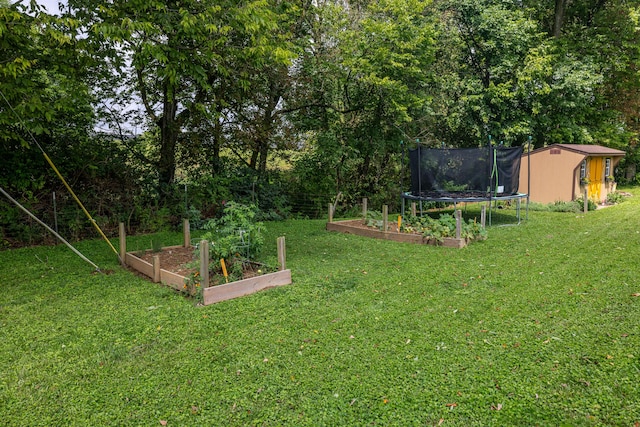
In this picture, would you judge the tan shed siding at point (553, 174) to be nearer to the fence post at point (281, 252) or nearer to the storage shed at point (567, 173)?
the storage shed at point (567, 173)

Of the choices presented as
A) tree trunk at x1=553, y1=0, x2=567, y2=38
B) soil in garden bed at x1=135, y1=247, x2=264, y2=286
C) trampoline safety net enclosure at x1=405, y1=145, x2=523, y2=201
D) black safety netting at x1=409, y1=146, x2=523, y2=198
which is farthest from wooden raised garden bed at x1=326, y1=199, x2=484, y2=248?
tree trunk at x1=553, y1=0, x2=567, y2=38

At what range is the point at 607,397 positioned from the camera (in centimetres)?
265

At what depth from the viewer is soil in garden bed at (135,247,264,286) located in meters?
5.08

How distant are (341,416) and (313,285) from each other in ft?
8.94

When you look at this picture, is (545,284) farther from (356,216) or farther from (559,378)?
(356,216)

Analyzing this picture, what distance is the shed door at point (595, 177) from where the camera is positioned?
13.7 metres

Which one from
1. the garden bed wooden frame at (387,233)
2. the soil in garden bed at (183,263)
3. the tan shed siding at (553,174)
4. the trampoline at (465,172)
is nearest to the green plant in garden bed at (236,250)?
the soil in garden bed at (183,263)

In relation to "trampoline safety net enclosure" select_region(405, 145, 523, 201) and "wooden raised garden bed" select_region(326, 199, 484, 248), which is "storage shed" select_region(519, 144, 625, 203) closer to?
"trampoline safety net enclosure" select_region(405, 145, 523, 201)

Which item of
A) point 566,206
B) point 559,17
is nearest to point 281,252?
point 566,206

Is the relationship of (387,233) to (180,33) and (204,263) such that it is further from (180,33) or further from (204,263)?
(180,33)

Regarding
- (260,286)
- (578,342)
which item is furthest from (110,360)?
(578,342)

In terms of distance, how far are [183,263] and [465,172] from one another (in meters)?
7.76

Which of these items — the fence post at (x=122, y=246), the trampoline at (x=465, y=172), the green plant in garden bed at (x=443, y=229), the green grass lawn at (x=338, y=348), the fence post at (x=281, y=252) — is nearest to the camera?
the green grass lawn at (x=338, y=348)

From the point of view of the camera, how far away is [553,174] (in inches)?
538
